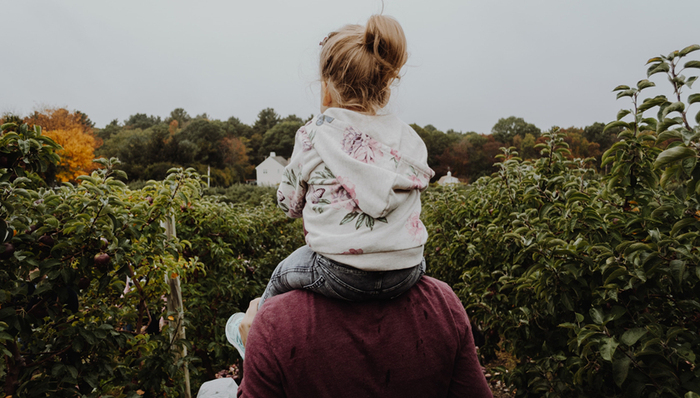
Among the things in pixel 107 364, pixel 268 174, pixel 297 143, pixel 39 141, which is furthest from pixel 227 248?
pixel 268 174

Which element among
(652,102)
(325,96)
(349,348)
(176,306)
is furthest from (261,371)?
(176,306)

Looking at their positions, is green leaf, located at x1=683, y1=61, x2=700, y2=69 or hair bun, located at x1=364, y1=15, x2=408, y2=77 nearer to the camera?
hair bun, located at x1=364, y1=15, x2=408, y2=77

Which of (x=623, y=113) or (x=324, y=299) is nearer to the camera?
(x=324, y=299)

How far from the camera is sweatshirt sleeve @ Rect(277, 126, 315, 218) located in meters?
1.05

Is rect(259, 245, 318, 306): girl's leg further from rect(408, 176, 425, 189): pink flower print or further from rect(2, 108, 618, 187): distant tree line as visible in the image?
rect(2, 108, 618, 187): distant tree line

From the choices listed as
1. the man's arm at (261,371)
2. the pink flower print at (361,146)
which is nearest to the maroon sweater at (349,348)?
the man's arm at (261,371)

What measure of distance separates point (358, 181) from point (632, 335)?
1.10 meters

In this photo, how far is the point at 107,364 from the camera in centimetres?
192

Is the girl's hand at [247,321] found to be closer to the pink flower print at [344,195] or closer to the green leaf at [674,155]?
the pink flower print at [344,195]

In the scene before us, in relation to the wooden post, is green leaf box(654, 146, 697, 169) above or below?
above

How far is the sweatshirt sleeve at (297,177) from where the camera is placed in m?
1.05

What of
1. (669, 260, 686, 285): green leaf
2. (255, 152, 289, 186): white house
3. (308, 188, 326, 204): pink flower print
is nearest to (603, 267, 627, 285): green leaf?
(669, 260, 686, 285): green leaf

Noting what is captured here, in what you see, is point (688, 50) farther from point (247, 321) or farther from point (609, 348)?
point (247, 321)

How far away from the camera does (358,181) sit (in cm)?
95
